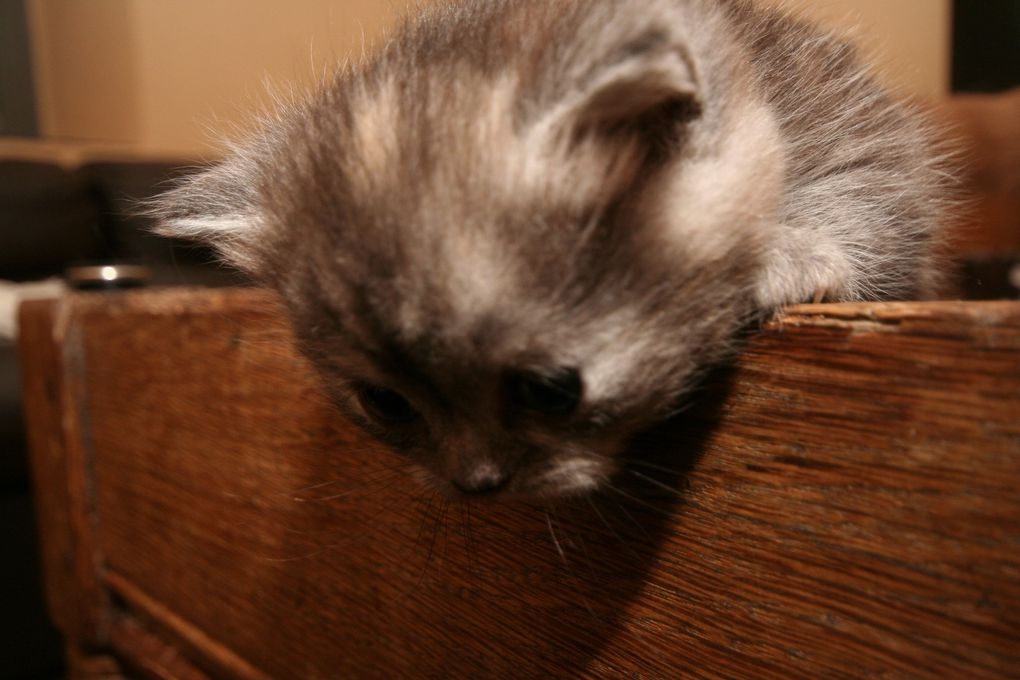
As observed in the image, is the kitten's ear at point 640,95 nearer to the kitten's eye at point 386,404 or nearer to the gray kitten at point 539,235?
the gray kitten at point 539,235

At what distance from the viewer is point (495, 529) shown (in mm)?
869

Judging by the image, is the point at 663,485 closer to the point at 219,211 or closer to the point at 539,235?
the point at 539,235

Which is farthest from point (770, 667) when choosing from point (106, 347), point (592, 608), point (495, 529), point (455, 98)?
point (106, 347)

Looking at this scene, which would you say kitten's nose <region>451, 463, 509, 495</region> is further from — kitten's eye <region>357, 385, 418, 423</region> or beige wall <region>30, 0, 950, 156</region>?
beige wall <region>30, 0, 950, 156</region>

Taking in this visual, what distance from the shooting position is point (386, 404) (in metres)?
0.81

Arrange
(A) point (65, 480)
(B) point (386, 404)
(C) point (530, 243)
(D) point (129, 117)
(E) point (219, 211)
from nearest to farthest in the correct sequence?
(C) point (530, 243), (B) point (386, 404), (E) point (219, 211), (A) point (65, 480), (D) point (129, 117)

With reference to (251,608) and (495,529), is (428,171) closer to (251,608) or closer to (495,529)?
(495,529)

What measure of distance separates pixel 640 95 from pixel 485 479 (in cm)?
35

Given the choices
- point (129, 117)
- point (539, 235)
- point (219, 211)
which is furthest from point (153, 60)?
point (539, 235)

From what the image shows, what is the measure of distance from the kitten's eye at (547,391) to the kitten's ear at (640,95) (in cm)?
21

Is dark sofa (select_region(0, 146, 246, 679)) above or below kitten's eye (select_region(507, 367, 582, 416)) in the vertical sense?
above

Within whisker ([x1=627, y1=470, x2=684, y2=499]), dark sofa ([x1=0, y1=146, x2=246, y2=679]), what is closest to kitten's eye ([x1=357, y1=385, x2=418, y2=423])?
whisker ([x1=627, y1=470, x2=684, y2=499])

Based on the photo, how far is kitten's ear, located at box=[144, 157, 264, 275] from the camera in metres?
0.92

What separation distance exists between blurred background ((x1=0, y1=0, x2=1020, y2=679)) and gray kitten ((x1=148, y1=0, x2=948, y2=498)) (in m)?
1.48
